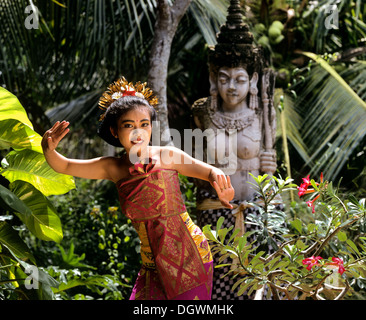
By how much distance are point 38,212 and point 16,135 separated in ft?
1.40

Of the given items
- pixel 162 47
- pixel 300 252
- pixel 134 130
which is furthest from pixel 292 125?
pixel 134 130

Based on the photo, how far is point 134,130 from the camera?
266 cm

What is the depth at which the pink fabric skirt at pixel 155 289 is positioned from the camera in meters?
2.58

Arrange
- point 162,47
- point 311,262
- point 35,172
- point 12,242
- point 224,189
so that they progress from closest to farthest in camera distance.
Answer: point 224,189
point 311,262
point 12,242
point 35,172
point 162,47

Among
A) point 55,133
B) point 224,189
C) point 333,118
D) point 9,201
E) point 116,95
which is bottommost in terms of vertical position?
point 333,118

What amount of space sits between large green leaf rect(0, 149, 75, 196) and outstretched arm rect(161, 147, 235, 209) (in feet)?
2.75

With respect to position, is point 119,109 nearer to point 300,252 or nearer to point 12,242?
point 12,242

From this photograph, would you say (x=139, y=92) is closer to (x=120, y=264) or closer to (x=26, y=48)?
(x=120, y=264)

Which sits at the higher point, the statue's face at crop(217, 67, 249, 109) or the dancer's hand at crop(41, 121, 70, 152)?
the dancer's hand at crop(41, 121, 70, 152)

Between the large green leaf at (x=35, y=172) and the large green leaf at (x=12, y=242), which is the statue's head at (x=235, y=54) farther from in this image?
the large green leaf at (x=12, y=242)

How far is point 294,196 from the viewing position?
17.5 feet

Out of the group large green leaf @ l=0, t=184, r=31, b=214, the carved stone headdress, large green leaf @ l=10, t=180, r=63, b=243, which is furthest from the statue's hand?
large green leaf @ l=0, t=184, r=31, b=214

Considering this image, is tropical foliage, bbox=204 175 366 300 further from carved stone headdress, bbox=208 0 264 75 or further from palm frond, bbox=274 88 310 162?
palm frond, bbox=274 88 310 162

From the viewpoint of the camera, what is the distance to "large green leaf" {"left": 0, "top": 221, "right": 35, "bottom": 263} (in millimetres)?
3104
